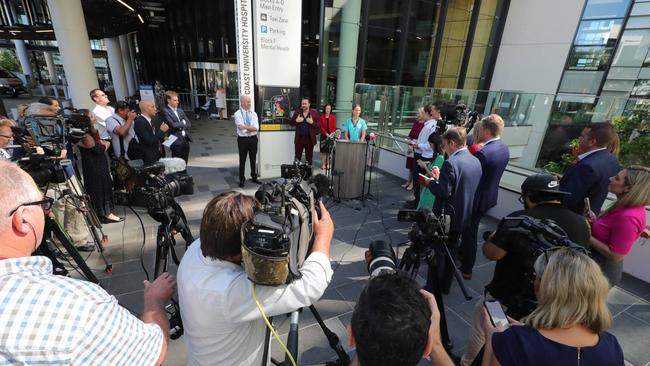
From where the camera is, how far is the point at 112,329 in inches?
34.2

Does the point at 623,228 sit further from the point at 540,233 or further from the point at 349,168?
the point at 349,168

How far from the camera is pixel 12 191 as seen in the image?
944 mm

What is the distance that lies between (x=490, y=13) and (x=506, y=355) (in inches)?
581

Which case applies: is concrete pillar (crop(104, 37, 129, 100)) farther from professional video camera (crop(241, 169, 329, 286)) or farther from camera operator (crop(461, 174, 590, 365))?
camera operator (crop(461, 174, 590, 365))

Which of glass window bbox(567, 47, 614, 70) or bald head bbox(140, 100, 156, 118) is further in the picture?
glass window bbox(567, 47, 614, 70)

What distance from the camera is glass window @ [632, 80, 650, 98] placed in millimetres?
8984

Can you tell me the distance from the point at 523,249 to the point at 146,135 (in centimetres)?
510

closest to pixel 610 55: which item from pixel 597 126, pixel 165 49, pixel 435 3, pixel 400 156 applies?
pixel 435 3

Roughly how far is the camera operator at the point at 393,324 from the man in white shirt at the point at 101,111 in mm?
5665

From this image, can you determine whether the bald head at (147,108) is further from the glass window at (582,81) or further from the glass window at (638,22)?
the glass window at (638,22)

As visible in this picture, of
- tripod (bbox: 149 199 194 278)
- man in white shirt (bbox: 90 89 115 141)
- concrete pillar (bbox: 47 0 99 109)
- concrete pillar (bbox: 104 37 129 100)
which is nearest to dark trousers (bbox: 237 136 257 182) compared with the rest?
man in white shirt (bbox: 90 89 115 141)

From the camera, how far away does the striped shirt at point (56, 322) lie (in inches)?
29.3

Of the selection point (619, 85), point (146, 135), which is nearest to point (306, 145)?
point (146, 135)

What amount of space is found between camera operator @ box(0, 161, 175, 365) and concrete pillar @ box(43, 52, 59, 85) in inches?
1341
